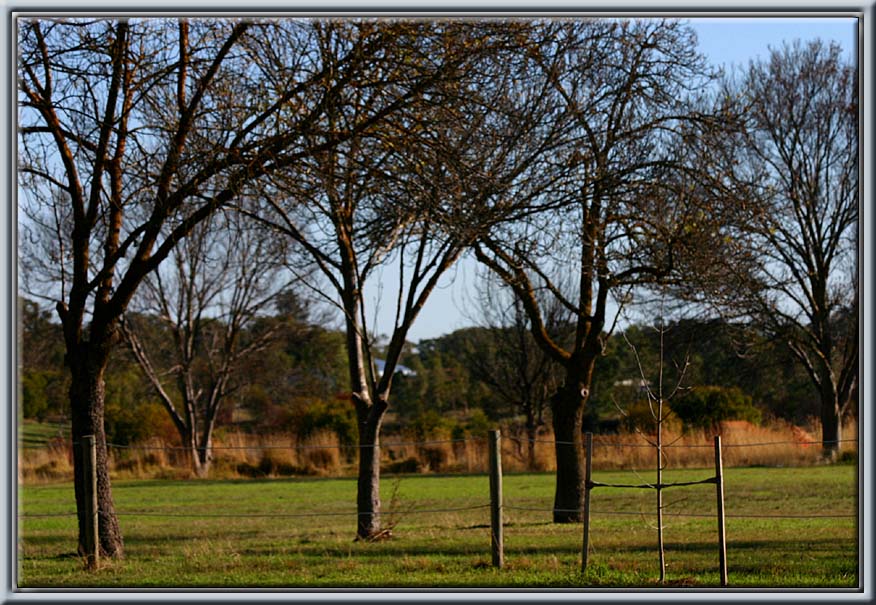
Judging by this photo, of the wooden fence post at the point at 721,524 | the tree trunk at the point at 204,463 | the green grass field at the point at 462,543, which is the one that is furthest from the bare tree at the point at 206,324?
the wooden fence post at the point at 721,524

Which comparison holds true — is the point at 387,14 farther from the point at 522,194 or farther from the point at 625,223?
the point at 625,223

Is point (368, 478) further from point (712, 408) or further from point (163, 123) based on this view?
point (712, 408)

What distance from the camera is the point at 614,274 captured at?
14078mm

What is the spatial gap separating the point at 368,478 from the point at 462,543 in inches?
A: 72.9

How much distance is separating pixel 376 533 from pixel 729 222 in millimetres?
5953

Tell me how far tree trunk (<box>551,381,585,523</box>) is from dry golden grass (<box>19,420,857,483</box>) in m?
9.31

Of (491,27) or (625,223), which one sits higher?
(491,27)

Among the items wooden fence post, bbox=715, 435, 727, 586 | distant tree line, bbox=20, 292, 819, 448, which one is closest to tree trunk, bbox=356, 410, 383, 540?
wooden fence post, bbox=715, 435, 727, 586

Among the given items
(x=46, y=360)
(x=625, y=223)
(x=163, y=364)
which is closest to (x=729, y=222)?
(x=625, y=223)

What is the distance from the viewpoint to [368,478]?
44.5 ft

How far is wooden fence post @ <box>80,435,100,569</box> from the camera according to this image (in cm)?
998

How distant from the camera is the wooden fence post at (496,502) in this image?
9773 mm

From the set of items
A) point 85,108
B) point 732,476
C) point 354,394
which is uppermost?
point 85,108

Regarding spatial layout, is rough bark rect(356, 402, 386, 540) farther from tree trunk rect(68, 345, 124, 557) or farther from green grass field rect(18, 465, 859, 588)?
tree trunk rect(68, 345, 124, 557)
